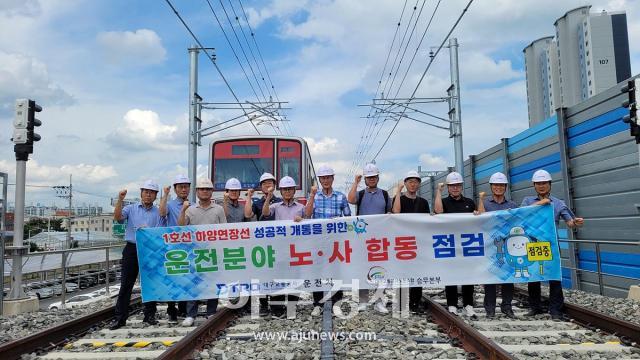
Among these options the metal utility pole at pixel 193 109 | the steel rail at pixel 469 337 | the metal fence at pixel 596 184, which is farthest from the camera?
the metal utility pole at pixel 193 109

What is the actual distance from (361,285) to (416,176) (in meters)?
1.62

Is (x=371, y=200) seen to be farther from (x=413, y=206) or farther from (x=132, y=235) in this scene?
(x=132, y=235)

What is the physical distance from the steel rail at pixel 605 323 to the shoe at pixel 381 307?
2.36m

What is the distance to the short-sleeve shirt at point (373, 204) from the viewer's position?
666 centimetres

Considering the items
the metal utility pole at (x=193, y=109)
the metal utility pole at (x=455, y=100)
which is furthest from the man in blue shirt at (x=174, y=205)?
the metal utility pole at (x=455, y=100)

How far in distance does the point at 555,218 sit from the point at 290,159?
7.60 metres

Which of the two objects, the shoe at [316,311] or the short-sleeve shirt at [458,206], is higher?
the short-sleeve shirt at [458,206]

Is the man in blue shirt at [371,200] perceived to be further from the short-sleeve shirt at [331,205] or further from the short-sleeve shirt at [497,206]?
the short-sleeve shirt at [497,206]

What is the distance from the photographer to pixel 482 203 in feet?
21.1

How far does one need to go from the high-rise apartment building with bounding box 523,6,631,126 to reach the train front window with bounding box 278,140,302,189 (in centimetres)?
4144

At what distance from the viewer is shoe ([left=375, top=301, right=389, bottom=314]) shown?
644cm

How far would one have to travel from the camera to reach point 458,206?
657cm

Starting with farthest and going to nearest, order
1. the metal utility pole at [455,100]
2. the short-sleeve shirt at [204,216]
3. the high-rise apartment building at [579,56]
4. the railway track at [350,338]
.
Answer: the high-rise apartment building at [579,56] < the metal utility pole at [455,100] < the short-sleeve shirt at [204,216] < the railway track at [350,338]

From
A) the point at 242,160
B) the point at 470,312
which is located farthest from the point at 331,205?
the point at 242,160
